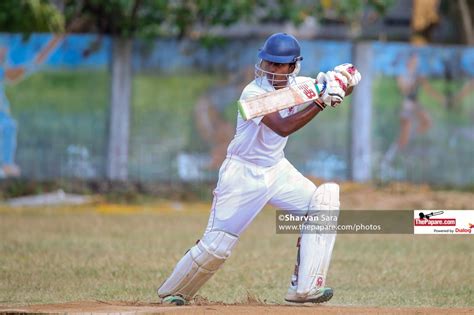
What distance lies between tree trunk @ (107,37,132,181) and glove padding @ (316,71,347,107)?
1309cm

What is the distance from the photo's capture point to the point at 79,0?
2230 cm

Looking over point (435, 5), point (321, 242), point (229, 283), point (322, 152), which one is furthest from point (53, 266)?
point (435, 5)

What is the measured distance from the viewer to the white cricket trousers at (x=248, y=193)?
9.31m

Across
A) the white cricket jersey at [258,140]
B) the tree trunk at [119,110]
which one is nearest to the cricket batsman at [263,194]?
the white cricket jersey at [258,140]

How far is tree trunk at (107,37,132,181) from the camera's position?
21.8 meters

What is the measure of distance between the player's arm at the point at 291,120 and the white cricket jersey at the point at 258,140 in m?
0.13

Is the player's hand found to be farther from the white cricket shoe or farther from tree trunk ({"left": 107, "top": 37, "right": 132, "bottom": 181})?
tree trunk ({"left": 107, "top": 37, "right": 132, "bottom": 181})

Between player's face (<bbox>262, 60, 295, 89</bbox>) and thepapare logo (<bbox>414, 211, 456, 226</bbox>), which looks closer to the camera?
player's face (<bbox>262, 60, 295, 89</bbox>)

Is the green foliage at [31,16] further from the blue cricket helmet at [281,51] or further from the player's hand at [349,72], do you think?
the player's hand at [349,72]

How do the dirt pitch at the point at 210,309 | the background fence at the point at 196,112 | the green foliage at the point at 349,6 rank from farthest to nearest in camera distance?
the green foliage at the point at 349,6 < the background fence at the point at 196,112 < the dirt pitch at the point at 210,309

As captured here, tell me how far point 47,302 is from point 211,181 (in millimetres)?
11830

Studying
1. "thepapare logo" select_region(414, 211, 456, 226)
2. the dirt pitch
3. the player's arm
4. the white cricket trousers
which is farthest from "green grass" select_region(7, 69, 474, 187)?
the player's arm

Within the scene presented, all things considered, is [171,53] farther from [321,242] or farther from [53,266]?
[321,242]

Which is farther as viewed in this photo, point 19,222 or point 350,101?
point 350,101
